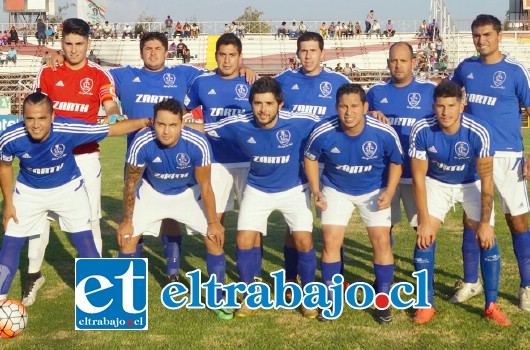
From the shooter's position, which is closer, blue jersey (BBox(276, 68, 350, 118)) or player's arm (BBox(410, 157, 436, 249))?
player's arm (BBox(410, 157, 436, 249))

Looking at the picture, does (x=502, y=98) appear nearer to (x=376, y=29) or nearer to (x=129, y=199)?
(x=129, y=199)

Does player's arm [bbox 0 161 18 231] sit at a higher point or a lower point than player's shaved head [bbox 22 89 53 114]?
lower

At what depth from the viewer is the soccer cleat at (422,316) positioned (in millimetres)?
5465

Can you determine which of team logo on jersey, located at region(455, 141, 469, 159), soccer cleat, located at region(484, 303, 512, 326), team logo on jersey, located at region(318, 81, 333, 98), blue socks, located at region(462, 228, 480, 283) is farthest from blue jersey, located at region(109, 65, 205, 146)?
soccer cleat, located at region(484, 303, 512, 326)

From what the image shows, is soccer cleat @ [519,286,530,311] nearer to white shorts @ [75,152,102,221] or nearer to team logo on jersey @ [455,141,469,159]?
team logo on jersey @ [455,141,469,159]

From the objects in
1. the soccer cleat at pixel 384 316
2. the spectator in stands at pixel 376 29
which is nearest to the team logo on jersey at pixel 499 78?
the soccer cleat at pixel 384 316

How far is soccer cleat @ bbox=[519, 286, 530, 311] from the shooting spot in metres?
5.77

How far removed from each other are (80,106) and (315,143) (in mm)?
2345

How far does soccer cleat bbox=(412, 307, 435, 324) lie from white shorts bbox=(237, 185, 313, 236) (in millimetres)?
1147

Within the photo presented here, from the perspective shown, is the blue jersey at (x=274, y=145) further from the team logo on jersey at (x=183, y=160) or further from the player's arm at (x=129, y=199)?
the player's arm at (x=129, y=199)

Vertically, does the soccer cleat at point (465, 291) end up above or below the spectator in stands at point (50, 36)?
below

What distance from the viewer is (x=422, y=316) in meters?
5.49

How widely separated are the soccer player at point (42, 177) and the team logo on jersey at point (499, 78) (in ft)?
10.3

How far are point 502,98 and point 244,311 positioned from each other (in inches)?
117
